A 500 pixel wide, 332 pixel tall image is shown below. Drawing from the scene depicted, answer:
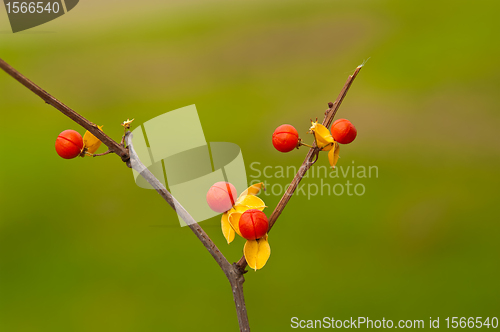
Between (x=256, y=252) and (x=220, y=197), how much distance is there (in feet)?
0.20

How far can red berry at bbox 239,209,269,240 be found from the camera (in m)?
0.34

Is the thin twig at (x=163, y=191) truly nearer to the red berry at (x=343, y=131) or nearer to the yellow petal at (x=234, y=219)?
the yellow petal at (x=234, y=219)

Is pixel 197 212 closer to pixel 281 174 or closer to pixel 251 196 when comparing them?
pixel 251 196

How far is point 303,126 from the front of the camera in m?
1.67

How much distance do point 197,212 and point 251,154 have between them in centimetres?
108

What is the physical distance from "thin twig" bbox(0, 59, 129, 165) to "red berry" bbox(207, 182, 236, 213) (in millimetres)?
82

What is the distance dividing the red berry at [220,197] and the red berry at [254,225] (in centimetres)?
3

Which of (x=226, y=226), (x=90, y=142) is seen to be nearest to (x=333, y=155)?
(x=226, y=226)

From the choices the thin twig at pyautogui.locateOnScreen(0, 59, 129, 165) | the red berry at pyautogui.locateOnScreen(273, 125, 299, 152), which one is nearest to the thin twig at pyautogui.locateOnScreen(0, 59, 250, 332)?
the thin twig at pyautogui.locateOnScreen(0, 59, 129, 165)

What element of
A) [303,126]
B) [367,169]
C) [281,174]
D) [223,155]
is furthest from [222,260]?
[303,126]

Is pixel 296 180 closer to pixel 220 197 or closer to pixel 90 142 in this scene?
pixel 220 197

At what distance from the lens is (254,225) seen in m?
0.34

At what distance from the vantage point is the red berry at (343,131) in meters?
0.38

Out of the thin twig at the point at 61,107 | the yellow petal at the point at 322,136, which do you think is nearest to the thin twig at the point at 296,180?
the yellow petal at the point at 322,136
